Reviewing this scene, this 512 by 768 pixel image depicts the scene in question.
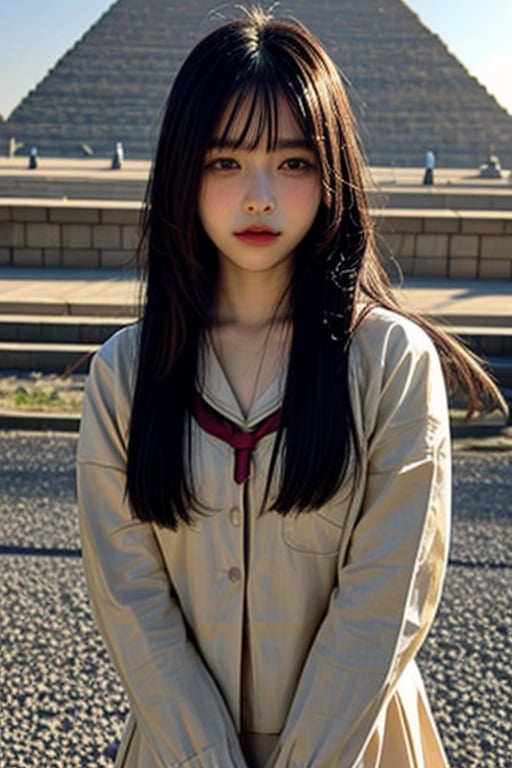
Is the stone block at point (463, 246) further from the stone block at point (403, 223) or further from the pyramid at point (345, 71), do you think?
the pyramid at point (345, 71)

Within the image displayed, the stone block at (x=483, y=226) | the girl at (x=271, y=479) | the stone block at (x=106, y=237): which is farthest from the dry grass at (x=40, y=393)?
the girl at (x=271, y=479)

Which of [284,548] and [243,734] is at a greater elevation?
[284,548]

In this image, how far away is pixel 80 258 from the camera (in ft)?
41.1

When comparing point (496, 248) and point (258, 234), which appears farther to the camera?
point (496, 248)

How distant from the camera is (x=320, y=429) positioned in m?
1.70

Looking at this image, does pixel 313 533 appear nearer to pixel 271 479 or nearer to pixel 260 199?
pixel 271 479

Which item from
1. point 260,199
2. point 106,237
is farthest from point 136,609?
point 106,237

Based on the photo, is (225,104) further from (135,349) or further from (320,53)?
(135,349)

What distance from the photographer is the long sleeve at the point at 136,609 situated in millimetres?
1690

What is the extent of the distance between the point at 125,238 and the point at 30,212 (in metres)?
0.98

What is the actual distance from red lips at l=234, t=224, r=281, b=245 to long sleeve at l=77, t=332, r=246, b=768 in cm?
26

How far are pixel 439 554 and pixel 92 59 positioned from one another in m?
95.8

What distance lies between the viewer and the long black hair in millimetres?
1706

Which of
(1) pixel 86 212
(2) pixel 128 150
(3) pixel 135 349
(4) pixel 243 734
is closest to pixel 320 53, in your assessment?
(3) pixel 135 349
